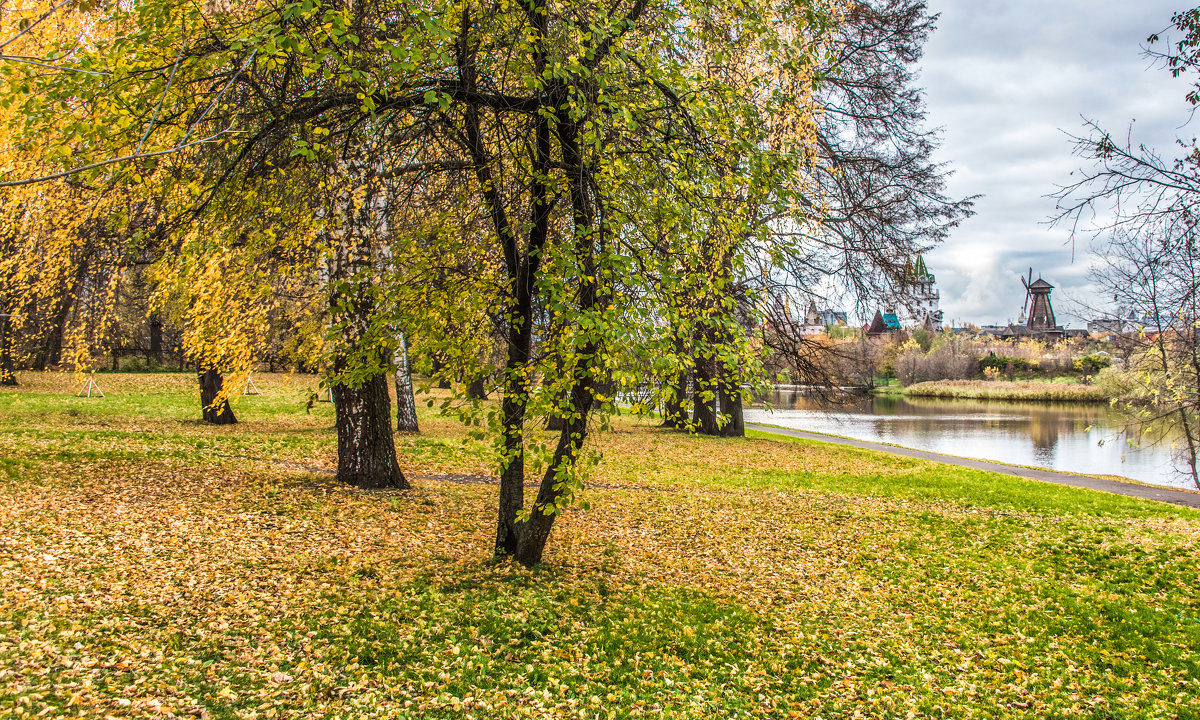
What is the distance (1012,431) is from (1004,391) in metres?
19.0

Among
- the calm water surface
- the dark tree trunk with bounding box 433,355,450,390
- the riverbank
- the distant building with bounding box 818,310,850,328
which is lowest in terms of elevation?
the calm water surface

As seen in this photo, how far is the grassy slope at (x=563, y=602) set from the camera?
396 centimetres

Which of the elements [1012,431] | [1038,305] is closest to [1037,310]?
[1038,305]

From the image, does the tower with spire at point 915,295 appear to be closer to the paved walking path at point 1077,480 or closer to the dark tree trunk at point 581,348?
the paved walking path at point 1077,480

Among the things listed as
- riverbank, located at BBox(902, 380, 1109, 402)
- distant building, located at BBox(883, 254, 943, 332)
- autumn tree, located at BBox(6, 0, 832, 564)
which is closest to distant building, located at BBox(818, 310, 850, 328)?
distant building, located at BBox(883, 254, 943, 332)

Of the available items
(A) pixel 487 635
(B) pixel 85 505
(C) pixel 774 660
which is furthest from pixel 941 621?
(B) pixel 85 505

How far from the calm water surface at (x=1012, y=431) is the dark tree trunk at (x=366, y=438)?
8.26 metres

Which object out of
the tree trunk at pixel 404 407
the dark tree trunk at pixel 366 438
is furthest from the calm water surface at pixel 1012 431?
the dark tree trunk at pixel 366 438

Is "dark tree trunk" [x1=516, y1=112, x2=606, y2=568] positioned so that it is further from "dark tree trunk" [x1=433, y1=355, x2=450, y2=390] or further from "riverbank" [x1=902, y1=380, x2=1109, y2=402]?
"riverbank" [x1=902, y1=380, x2=1109, y2=402]

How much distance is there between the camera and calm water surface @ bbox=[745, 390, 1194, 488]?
18.9 metres

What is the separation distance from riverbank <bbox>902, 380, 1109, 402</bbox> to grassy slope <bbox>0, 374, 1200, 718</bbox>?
115ft

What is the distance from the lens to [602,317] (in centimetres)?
424

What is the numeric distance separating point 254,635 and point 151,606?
812 mm

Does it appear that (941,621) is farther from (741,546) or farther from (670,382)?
(670,382)
